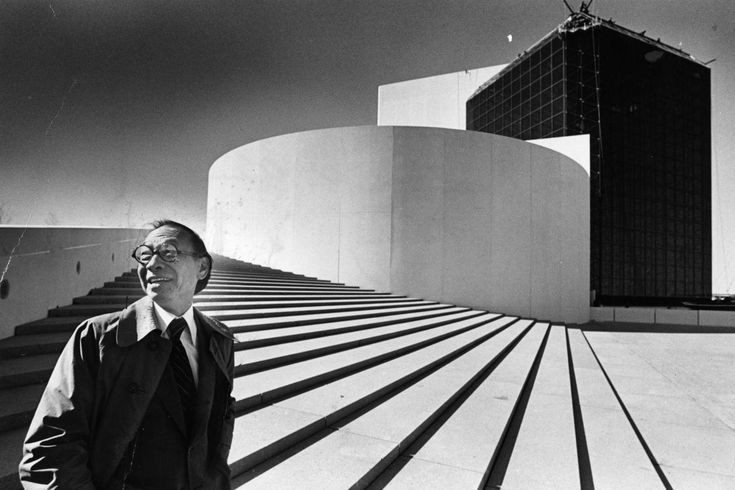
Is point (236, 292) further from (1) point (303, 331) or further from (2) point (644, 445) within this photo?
(2) point (644, 445)

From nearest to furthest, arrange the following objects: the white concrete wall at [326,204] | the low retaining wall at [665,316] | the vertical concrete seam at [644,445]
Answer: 1. the vertical concrete seam at [644,445]
2. the white concrete wall at [326,204]
3. the low retaining wall at [665,316]

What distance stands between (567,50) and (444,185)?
15.8 m

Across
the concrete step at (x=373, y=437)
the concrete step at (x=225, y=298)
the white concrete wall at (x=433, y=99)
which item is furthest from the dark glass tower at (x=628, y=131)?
the concrete step at (x=373, y=437)

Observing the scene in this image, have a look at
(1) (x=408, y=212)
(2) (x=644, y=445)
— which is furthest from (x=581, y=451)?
(1) (x=408, y=212)

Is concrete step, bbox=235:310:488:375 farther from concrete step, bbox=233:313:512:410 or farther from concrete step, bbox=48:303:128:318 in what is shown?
concrete step, bbox=48:303:128:318

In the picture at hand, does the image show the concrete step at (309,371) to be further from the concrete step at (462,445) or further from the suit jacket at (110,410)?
the suit jacket at (110,410)

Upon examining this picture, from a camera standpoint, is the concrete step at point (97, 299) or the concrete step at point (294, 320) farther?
the concrete step at point (294, 320)

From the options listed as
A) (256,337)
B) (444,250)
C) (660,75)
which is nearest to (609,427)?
(256,337)

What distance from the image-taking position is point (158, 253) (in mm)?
1142

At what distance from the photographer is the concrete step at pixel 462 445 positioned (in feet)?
8.78

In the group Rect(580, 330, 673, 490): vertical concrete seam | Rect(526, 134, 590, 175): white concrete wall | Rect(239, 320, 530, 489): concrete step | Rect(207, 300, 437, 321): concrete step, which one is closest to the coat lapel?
Rect(239, 320, 530, 489): concrete step

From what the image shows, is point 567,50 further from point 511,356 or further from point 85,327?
point 85,327

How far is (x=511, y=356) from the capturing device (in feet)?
22.6

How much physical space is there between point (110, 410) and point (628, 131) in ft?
103
